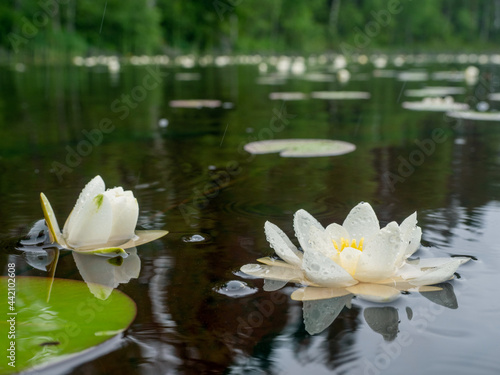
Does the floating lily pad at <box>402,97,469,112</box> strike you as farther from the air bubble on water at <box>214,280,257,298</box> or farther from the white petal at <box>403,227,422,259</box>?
the air bubble on water at <box>214,280,257,298</box>

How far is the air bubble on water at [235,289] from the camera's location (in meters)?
1.50

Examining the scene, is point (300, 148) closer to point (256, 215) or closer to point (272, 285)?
point (256, 215)

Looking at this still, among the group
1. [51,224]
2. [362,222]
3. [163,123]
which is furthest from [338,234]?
[163,123]

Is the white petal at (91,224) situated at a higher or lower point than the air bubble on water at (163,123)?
lower

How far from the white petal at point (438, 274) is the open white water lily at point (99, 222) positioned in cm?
77

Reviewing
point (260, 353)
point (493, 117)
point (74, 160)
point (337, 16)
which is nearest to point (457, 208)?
point (260, 353)

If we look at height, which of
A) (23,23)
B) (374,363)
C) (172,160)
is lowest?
(374,363)

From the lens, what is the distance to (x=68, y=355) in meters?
1.16

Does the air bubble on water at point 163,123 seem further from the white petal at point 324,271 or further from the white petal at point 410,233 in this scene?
the white petal at point 324,271

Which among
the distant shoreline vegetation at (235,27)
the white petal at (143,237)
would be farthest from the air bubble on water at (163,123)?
the distant shoreline vegetation at (235,27)

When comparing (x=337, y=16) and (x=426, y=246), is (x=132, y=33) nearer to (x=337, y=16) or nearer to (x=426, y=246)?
(x=337, y=16)

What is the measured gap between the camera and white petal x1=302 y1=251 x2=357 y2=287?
141cm

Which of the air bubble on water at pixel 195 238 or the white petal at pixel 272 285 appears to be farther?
the air bubble on water at pixel 195 238

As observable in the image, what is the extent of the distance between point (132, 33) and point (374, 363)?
25388mm
